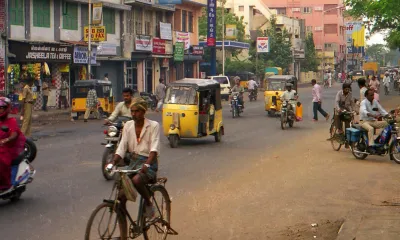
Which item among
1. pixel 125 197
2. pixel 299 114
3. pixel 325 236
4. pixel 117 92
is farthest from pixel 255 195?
pixel 117 92

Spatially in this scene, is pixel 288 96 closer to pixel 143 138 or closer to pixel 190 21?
pixel 143 138

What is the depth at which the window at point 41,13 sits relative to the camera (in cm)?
3550

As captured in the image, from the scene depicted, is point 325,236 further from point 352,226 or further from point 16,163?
point 16,163

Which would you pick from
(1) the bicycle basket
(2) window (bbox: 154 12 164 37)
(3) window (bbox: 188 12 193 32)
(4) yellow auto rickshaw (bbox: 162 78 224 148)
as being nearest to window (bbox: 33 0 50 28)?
(2) window (bbox: 154 12 164 37)

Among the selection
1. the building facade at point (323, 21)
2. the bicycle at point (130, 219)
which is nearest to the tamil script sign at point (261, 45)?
the building facade at point (323, 21)

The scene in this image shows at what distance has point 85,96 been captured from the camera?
30234mm

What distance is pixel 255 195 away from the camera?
11094 mm

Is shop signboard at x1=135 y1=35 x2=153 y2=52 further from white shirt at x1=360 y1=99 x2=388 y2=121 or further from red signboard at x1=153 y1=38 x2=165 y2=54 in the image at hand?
white shirt at x1=360 y1=99 x2=388 y2=121

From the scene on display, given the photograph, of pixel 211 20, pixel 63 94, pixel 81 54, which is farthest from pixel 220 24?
pixel 63 94

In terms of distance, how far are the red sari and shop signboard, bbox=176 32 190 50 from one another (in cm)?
4247

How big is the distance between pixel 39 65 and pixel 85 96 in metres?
5.99

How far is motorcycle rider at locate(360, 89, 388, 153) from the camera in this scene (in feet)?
50.6

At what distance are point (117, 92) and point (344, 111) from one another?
94.4 ft

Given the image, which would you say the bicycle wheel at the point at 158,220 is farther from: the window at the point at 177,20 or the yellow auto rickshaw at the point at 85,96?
the window at the point at 177,20
